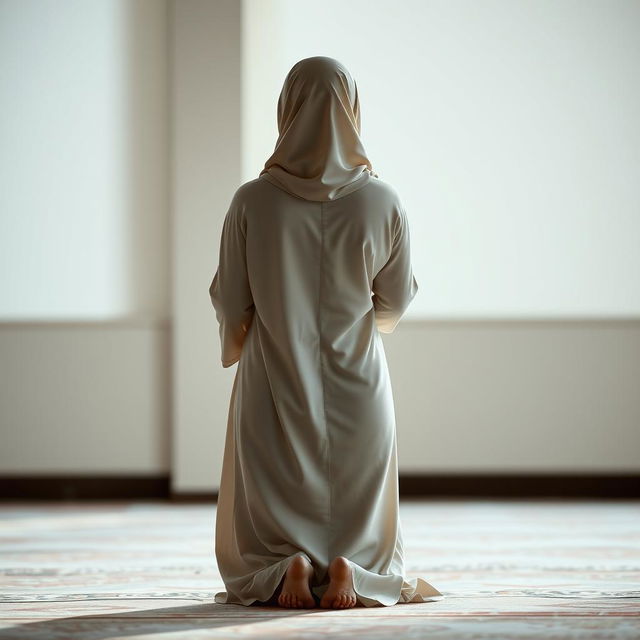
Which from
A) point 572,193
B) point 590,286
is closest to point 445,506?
point 590,286

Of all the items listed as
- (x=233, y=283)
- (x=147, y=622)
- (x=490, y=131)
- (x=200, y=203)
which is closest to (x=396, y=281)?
(x=233, y=283)

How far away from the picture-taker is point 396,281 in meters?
2.76

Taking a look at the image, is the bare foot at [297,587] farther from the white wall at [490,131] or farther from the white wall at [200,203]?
the white wall at [490,131]

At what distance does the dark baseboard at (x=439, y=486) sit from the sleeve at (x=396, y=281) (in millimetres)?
2665

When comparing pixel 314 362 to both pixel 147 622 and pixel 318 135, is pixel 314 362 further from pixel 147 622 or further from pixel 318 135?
pixel 147 622

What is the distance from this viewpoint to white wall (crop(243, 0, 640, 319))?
5461 mm

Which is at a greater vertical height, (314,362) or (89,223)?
(89,223)

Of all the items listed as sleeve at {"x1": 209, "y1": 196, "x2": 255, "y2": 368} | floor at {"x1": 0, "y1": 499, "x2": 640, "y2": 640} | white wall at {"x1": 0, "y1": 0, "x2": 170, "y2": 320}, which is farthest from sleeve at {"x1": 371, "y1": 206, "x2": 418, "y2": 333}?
white wall at {"x1": 0, "y1": 0, "x2": 170, "y2": 320}

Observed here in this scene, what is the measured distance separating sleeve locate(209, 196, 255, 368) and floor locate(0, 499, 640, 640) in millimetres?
750

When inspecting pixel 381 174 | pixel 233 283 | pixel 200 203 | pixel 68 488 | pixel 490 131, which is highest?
pixel 490 131

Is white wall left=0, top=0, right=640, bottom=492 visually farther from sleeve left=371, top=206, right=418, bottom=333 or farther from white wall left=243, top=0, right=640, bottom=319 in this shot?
sleeve left=371, top=206, right=418, bottom=333

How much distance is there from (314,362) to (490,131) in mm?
3165

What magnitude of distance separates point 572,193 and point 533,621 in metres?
3.47

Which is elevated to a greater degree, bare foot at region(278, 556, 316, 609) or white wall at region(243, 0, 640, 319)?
white wall at region(243, 0, 640, 319)
